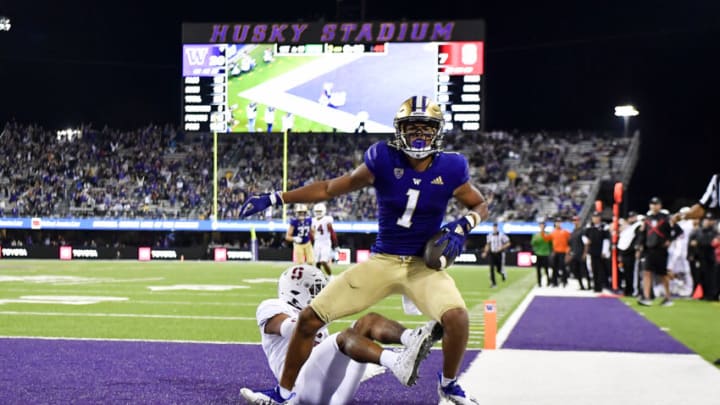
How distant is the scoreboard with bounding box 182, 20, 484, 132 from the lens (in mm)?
31938

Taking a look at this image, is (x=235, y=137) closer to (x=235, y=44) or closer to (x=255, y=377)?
(x=235, y=44)

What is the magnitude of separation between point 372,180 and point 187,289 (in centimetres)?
1412

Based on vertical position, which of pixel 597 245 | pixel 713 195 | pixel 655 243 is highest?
pixel 713 195

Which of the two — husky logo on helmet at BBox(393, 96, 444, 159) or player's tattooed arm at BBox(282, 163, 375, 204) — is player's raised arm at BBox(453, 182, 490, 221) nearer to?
husky logo on helmet at BBox(393, 96, 444, 159)

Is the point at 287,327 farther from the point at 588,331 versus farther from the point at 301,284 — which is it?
the point at 588,331

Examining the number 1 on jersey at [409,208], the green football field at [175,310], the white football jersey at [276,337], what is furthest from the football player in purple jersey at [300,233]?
the number 1 on jersey at [409,208]

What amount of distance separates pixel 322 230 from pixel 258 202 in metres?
16.2

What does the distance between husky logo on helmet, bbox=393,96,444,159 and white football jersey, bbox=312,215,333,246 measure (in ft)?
52.5

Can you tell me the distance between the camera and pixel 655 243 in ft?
51.1

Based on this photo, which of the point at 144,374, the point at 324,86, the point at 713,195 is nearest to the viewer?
the point at 144,374

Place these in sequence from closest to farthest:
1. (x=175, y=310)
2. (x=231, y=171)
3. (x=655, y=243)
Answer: (x=175, y=310), (x=655, y=243), (x=231, y=171)

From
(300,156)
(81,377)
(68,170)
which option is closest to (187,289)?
(81,377)

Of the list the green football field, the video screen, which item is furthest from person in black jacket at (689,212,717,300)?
the video screen

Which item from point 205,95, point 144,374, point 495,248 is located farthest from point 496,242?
point 144,374
